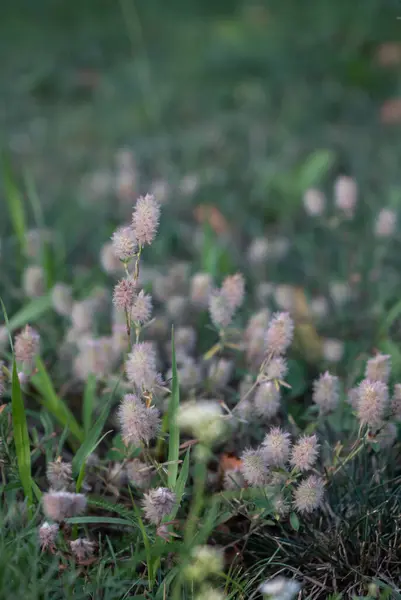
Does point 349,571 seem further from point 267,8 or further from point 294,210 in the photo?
point 267,8

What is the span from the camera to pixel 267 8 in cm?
466

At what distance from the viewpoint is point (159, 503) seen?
1346mm

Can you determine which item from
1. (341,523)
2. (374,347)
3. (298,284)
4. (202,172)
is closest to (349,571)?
(341,523)

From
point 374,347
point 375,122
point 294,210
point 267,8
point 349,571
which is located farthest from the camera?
point 267,8

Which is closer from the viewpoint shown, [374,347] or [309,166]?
[374,347]

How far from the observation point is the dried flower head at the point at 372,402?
4.79 ft

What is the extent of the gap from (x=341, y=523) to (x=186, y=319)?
826 mm

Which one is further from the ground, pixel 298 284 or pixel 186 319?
pixel 186 319

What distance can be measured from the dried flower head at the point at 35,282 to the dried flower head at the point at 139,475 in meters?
0.72

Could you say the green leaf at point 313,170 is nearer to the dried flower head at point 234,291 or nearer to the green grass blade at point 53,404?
the dried flower head at point 234,291

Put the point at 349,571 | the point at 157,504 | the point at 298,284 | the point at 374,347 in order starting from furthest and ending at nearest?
1. the point at 298,284
2. the point at 374,347
3. the point at 349,571
4. the point at 157,504

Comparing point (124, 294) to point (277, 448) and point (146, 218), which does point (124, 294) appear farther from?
point (277, 448)

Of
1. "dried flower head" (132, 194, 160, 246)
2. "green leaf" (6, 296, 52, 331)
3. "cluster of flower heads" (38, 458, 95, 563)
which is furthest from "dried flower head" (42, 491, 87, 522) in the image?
"green leaf" (6, 296, 52, 331)

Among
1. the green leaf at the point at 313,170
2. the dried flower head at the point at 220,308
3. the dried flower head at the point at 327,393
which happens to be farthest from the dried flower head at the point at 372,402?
the green leaf at the point at 313,170
